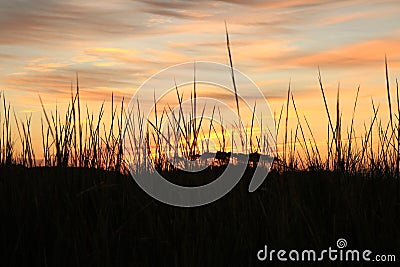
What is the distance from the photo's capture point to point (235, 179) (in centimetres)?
312

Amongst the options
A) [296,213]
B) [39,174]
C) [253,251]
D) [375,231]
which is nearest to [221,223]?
[253,251]

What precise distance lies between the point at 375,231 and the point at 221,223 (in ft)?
2.29

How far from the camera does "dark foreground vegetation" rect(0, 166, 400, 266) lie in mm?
2100

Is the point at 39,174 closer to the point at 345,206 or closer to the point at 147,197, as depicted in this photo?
the point at 147,197

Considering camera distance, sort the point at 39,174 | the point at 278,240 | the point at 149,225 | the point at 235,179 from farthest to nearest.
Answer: the point at 235,179 → the point at 39,174 → the point at 149,225 → the point at 278,240

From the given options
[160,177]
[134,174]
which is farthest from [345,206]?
[134,174]

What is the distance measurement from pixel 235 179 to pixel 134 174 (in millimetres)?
590

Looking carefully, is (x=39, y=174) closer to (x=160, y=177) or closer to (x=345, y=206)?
(x=160, y=177)

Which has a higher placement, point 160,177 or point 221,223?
point 160,177

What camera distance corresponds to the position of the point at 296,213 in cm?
233

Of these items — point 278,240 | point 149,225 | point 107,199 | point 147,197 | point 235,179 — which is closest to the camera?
point 278,240

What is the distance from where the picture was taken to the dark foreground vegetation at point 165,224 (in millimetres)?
2100

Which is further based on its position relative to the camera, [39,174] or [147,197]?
[39,174]

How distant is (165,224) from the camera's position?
233cm
